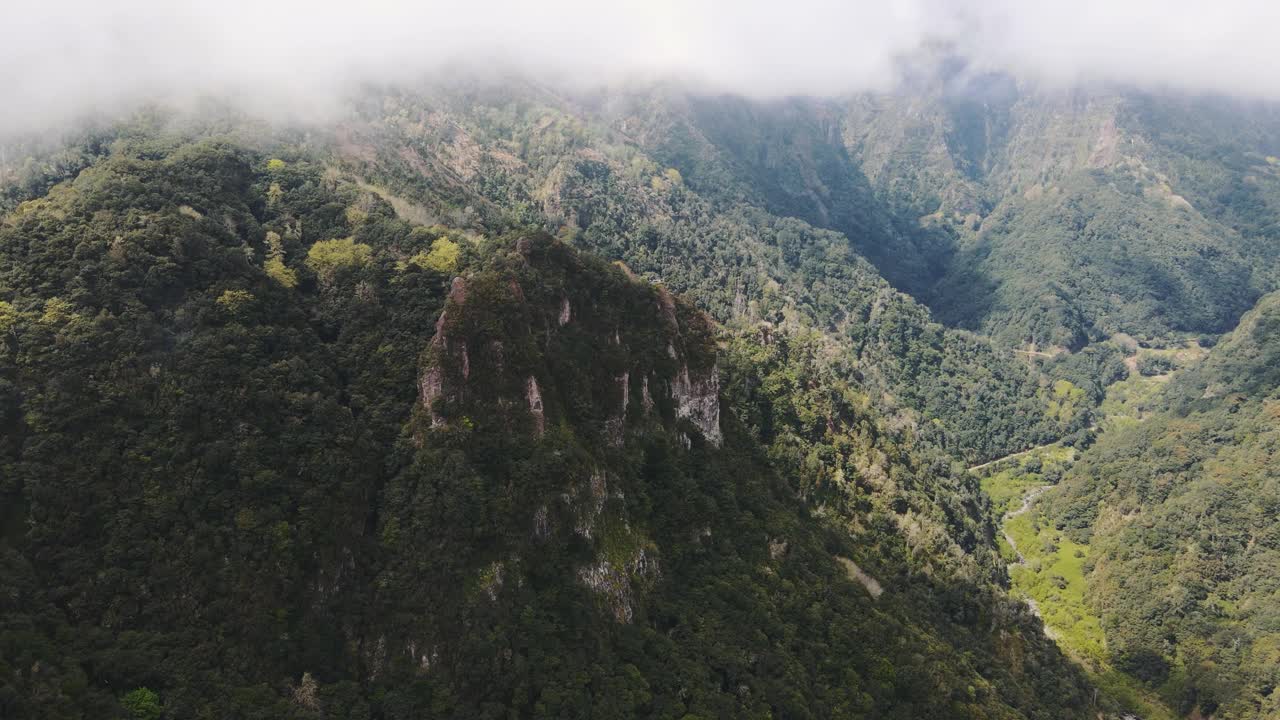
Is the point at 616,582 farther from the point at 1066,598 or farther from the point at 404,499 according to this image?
the point at 1066,598

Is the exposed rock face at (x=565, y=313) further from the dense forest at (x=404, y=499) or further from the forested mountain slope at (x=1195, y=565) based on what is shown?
the forested mountain slope at (x=1195, y=565)

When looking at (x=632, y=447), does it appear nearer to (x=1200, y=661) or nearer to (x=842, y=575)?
(x=842, y=575)

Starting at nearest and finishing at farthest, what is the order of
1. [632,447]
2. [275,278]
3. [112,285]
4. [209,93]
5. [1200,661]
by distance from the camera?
[112,285], [275,278], [632,447], [1200,661], [209,93]

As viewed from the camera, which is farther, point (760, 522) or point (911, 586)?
point (911, 586)

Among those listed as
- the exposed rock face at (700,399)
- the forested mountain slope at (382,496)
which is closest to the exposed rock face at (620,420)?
the forested mountain slope at (382,496)

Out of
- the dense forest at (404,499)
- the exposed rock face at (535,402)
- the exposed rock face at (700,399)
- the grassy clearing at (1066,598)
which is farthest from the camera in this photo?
the grassy clearing at (1066,598)

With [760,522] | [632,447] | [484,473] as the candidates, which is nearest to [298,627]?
[484,473]
